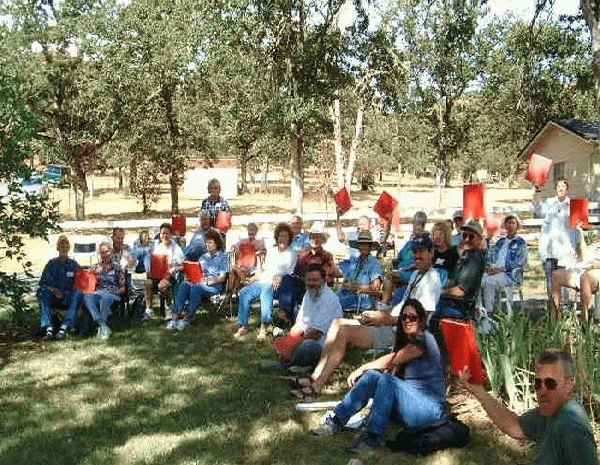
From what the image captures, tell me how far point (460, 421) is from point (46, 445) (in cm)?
285

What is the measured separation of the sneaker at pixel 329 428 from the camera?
481cm

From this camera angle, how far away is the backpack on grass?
4.43m

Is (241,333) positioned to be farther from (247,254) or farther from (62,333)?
(62,333)

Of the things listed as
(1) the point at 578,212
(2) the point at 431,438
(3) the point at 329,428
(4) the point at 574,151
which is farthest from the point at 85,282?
(4) the point at 574,151

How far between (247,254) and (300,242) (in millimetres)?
869

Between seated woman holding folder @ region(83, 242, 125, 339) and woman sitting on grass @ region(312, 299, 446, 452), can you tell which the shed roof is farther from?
woman sitting on grass @ region(312, 299, 446, 452)

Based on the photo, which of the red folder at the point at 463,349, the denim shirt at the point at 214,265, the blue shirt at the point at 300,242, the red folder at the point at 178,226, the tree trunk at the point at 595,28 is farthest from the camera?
the red folder at the point at 178,226

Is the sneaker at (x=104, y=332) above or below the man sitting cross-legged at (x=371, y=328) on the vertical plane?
below

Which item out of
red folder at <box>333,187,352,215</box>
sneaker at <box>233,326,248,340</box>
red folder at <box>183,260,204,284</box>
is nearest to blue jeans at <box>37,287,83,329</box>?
red folder at <box>183,260,204,284</box>

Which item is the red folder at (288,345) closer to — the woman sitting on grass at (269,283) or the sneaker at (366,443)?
the woman sitting on grass at (269,283)

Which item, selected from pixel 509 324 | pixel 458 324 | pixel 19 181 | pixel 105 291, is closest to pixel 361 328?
pixel 509 324

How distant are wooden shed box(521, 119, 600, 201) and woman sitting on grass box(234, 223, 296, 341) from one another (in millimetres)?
15005

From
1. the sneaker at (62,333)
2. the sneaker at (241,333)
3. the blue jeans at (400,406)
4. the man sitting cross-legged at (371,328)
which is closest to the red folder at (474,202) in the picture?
the man sitting cross-legged at (371,328)

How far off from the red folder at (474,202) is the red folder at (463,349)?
3.88 metres
